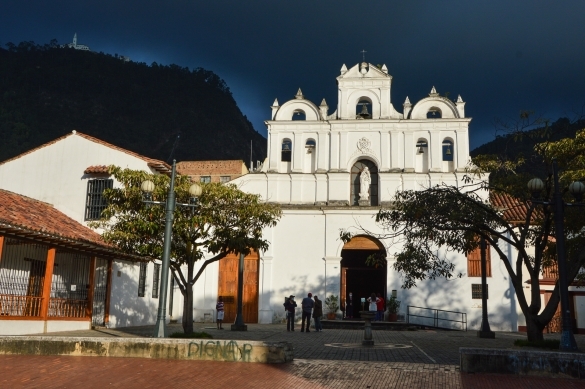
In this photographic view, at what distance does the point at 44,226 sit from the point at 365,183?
1555 centimetres

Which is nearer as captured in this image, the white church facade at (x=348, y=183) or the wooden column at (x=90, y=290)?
the wooden column at (x=90, y=290)

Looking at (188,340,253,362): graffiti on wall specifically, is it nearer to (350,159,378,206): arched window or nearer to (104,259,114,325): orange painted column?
(104,259,114,325): orange painted column

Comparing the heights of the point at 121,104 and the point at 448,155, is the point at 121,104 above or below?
above

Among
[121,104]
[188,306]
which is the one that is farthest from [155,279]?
[121,104]

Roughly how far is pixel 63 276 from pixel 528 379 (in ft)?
51.8

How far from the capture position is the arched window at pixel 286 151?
97.2ft

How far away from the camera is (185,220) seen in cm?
1588

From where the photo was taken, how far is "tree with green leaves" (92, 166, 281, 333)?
1606 centimetres

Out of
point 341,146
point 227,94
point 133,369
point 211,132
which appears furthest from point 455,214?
point 227,94

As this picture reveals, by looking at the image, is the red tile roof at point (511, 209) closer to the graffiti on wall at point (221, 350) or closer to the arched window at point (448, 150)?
the arched window at point (448, 150)

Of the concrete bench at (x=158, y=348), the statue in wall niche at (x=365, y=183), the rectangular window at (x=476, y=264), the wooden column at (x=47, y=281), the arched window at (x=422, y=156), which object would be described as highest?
the arched window at (x=422, y=156)

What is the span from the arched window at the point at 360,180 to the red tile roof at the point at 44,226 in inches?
450

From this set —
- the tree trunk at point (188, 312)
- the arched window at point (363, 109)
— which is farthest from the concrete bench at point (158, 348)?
the arched window at point (363, 109)

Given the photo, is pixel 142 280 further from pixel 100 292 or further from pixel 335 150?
pixel 335 150
